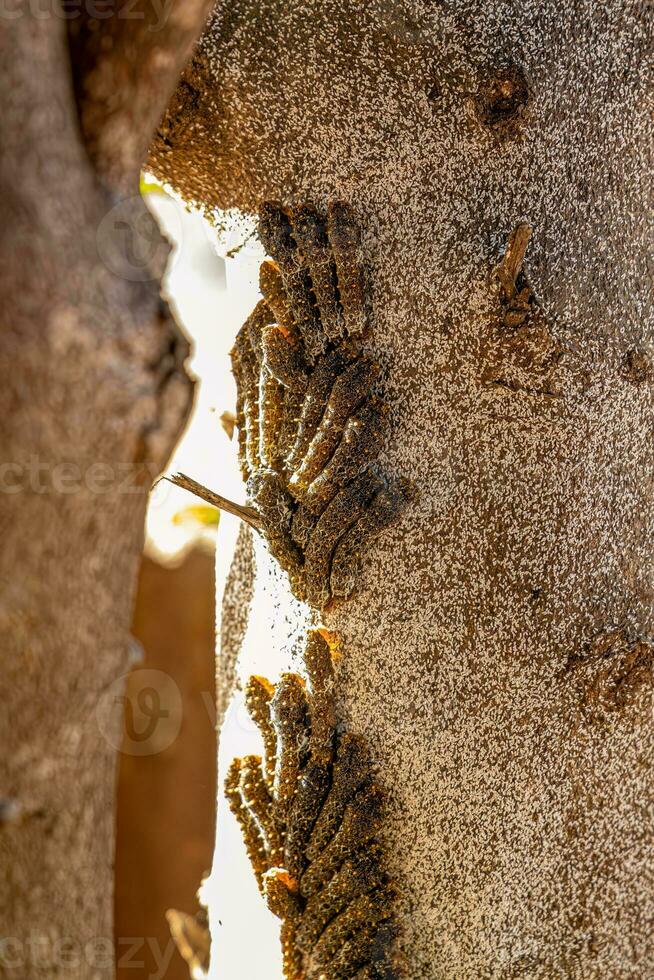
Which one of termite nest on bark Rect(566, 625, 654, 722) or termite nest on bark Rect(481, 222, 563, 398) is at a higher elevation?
termite nest on bark Rect(481, 222, 563, 398)

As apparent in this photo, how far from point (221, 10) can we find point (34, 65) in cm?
28

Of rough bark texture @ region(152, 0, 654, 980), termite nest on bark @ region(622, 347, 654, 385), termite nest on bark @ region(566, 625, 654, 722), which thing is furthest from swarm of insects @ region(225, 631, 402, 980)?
termite nest on bark @ region(622, 347, 654, 385)

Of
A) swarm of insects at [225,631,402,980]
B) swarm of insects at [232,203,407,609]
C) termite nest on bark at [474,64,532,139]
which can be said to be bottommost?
swarm of insects at [225,631,402,980]

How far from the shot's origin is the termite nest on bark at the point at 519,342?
22.0 inches

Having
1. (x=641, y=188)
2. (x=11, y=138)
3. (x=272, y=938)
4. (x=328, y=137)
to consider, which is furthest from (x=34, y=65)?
(x=272, y=938)

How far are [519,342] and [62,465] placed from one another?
344 millimetres

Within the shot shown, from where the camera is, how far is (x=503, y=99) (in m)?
0.55

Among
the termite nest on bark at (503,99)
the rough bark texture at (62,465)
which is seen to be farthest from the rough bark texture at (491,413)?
the rough bark texture at (62,465)

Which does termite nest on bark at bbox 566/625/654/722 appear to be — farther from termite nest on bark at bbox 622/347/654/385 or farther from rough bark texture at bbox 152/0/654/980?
termite nest on bark at bbox 622/347/654/385

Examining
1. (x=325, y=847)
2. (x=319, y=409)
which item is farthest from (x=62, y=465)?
(x=325, y=847)

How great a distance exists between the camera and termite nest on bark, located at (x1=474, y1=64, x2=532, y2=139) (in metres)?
0.55

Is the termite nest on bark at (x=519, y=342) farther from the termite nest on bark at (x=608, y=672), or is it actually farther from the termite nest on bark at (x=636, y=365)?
the termite nest on bark at (x=608, y=672)

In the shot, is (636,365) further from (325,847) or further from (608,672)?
(325,847)

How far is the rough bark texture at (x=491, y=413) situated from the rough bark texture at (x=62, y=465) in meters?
0.25
